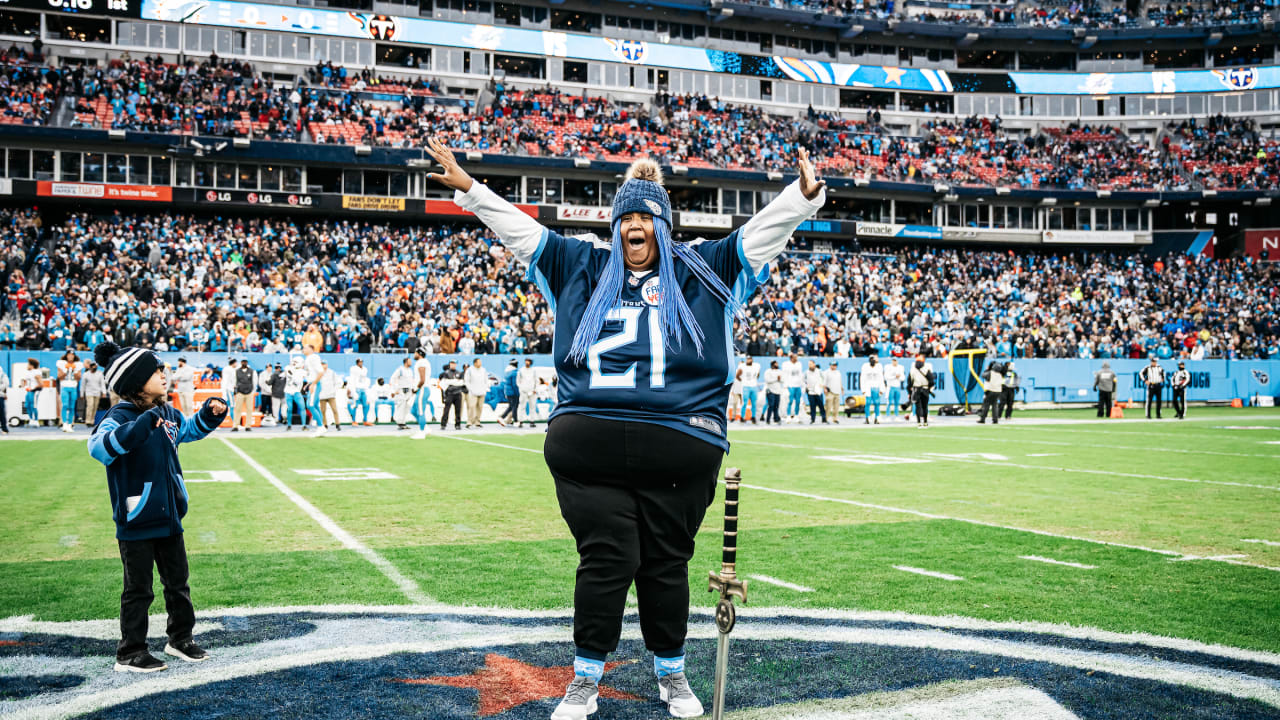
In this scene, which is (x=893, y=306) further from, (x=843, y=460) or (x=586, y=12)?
(x=843, y=460)

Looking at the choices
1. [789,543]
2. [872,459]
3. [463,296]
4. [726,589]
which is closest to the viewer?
[726,589]

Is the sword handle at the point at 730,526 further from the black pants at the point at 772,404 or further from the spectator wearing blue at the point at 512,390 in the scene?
the black pants at the point at 772,404

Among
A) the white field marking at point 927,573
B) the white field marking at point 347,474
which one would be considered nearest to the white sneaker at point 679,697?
the white field marking at point 927,573

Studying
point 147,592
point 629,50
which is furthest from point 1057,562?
point 629,50

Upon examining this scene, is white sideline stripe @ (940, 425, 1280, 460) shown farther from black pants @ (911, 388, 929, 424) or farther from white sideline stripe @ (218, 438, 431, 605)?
white sideline stripe @ (218, 438, 431, 605)

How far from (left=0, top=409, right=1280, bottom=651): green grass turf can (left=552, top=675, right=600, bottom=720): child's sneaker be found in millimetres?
2092

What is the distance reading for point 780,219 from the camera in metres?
4.09

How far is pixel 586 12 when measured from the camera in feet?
179

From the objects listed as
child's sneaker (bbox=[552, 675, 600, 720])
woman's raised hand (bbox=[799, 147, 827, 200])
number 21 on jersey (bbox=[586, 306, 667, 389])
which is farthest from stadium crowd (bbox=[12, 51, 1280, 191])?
child's sneaker (bbox=[552, 675, 600, 720])

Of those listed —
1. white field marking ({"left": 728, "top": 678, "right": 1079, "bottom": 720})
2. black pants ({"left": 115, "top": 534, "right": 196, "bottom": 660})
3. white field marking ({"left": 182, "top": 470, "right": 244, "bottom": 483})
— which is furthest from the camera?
white field marking ({"left": 182, "top": 470, "right": 244, "bottom": 483})

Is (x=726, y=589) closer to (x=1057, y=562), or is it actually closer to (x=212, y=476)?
(x=1057, y=562)

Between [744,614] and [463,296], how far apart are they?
105ft

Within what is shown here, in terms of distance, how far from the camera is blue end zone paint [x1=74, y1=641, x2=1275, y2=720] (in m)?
4.06

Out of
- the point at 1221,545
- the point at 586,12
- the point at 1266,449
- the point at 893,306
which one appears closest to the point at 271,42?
the point at 586,12
